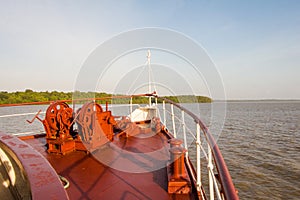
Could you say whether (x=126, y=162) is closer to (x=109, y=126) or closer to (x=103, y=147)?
(x=103, y=147)

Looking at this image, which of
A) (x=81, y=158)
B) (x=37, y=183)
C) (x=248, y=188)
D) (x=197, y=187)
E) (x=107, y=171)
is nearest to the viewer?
(x=37, y=183)

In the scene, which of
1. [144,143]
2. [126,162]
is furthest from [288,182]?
[126,162]

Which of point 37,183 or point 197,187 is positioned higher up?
Result: point 37,183

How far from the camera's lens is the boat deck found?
2318 mm

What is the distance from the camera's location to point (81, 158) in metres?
3.56

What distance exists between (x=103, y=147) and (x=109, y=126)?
1.74 ft

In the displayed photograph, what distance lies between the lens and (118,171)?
2.97 meters

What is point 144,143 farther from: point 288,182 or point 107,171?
point 288,182

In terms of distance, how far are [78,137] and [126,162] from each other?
1304 millimetres

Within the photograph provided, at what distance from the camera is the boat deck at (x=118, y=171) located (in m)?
2.32

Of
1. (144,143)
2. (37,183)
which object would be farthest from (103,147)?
(37,183)

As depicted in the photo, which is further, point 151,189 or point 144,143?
point 144,143

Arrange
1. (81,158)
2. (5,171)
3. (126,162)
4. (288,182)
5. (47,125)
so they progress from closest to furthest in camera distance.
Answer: (5,171), (126,162), (81,158), (47,125), (288,182)

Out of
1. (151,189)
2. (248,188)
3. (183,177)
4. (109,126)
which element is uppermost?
(109,126)
